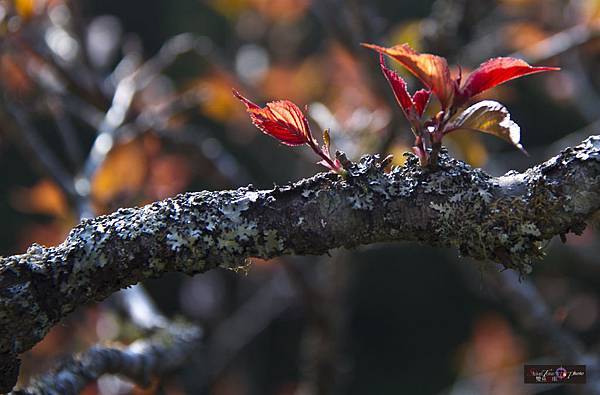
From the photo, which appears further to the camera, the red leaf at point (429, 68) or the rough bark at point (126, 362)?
the rough bark at point (126, 362)

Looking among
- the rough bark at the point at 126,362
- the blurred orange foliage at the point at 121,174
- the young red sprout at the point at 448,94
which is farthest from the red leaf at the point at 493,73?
the blurred orange foliage at the point at 121,174

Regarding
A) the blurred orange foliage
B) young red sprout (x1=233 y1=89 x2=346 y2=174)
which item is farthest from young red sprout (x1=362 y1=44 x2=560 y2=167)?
the blurred orange foliage

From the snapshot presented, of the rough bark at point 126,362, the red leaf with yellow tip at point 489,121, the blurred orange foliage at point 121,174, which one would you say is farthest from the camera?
the blurred orange foliage at point 121,174

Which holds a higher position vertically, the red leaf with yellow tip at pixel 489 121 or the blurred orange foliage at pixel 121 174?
the blurred orange foliage at pixel 121 174

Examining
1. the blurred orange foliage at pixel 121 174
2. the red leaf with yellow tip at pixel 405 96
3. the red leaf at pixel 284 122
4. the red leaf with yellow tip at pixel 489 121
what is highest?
the blurred orange foliage at pixel 121 174

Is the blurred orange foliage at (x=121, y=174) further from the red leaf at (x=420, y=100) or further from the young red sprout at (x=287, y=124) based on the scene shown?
the red leaf at (x=420, y=100)

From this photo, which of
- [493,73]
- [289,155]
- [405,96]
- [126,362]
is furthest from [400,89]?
[289,155]

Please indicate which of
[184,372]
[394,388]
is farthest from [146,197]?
[394,388]

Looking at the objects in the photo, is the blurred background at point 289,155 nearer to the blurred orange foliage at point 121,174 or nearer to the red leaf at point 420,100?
the blurred orange foliage at point 121,174

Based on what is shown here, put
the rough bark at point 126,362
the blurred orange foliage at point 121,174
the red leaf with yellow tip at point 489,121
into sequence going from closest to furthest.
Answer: the red leaf with yellow tip at point 489,121
the rough bark at point 126,362
the blurred orange foliage at point 121,174
